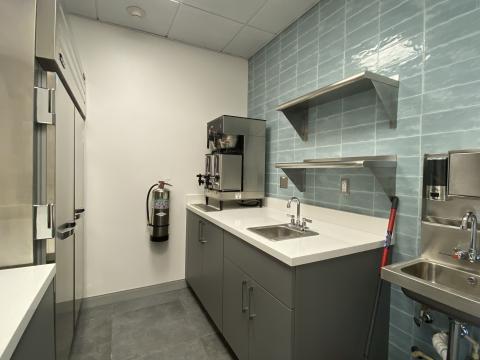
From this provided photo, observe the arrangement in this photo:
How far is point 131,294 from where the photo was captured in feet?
8.02

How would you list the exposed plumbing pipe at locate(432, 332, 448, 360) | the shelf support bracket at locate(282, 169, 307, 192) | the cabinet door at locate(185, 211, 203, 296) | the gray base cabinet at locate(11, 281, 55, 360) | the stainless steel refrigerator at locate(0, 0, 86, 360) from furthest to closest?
the cabinet door at locate(185, 211, 203, 296) → the shelf support bracket at locate(282, 169, 307, 192) → the exposed plumbing pipe at locate(432, 332, 448, 360) → the stainless steel refrigerator at locate(0, 0, 86, 360) → the gray base cabinet at locate(11, 281, 55, 360)

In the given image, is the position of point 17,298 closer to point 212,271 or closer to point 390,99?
point 212,271

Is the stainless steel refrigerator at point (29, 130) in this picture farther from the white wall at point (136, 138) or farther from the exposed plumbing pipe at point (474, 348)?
the exposed plumbing pipe at point (474, 348)

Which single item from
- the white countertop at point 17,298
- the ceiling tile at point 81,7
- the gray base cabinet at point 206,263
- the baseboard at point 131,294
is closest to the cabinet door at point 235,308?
the gray base cabinet at point 206,263

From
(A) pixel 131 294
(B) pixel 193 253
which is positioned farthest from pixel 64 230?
(A) pixel 131 294

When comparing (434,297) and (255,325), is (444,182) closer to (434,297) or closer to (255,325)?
(434,297)

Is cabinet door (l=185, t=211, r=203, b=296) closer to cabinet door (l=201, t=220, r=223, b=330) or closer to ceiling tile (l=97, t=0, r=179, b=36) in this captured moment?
cabinet door (l=201, t=220, r=223, b=330)

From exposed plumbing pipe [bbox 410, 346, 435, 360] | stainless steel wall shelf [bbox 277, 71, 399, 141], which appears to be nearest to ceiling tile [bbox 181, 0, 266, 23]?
stainless steel wall shelf [bbox 277, 71, 399, 141]

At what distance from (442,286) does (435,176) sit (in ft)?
1.83

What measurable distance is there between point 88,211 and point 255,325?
1.84 m

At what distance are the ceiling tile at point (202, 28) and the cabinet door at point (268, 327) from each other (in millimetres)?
2227

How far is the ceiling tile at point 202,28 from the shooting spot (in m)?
2.17

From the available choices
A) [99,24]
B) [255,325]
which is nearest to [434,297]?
[255,325]

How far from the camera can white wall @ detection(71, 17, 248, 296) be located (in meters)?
2.29
